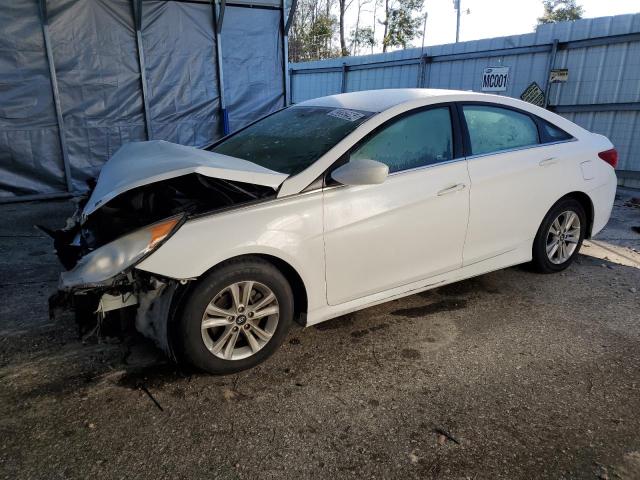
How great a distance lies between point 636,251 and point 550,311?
2254 millimetres

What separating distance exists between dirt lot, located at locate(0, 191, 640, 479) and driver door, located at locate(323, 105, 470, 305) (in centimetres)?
48

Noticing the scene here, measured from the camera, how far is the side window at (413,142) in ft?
10.5

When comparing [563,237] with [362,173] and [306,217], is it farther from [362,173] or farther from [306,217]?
[306,217]

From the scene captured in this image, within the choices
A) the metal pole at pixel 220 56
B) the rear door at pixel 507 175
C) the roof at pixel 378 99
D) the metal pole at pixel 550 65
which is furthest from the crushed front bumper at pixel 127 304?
the metal pole at pixel 550 65

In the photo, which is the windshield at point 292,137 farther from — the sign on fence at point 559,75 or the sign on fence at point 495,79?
the sign on fence at point 495,79

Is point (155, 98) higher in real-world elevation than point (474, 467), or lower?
higher

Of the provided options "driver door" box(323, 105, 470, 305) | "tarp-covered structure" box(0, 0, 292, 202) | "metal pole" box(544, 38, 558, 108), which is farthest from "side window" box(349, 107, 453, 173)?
"metal pole" box(544, 38, 558, 108)

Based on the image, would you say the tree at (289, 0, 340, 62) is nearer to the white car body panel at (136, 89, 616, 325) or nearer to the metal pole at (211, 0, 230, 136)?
the metal pole at (211, 0, 230, 136)

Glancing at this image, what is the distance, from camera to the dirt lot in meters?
2.24

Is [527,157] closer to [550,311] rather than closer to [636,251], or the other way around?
[550,311]

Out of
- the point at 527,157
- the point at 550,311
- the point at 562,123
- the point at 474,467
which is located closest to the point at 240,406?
the point at 474,467

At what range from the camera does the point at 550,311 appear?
12.5ft

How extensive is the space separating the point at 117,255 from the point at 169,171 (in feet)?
1.76

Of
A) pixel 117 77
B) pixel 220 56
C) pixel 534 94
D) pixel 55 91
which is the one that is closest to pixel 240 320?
pixel 55 91
